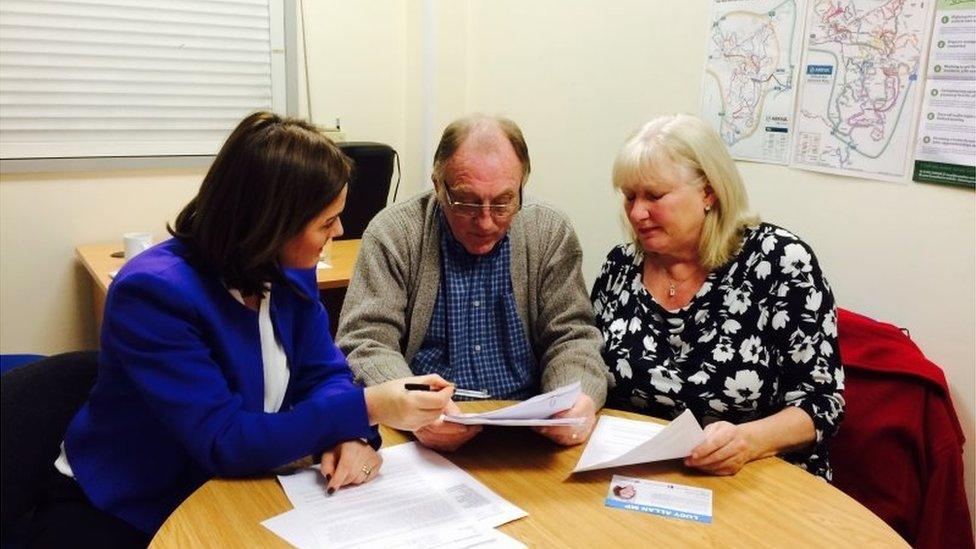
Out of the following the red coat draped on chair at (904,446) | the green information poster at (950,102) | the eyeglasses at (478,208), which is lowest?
the red coat draped on chair at (904,446)

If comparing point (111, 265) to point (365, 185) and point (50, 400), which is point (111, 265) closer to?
point (365, 185)

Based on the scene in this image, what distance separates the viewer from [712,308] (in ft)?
5.46

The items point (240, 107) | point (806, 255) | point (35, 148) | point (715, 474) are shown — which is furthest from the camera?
point (240, 107)

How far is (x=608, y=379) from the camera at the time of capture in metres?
1.68

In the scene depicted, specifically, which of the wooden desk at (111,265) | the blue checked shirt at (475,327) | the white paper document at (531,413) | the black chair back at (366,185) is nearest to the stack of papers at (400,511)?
the white paper document at (531,413)

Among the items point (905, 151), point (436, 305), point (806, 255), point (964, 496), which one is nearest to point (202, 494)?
point (436, 305)

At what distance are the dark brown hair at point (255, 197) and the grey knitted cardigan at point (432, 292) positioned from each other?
480mm

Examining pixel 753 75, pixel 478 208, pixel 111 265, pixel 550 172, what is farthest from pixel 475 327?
pixel 111 265

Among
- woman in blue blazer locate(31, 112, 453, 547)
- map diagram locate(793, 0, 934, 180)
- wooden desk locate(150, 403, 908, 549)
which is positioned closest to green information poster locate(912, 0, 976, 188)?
map diagram locate(793, 0, 934, 180)

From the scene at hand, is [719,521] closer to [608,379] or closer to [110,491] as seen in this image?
[608,379]

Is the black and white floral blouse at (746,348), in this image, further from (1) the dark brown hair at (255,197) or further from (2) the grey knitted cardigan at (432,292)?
(1) the dark brown hair at (255,197)

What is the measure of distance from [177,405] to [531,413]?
21.5 inches

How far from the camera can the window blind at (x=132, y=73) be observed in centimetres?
272

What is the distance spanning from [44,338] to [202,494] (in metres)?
2.17
